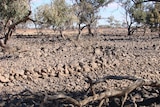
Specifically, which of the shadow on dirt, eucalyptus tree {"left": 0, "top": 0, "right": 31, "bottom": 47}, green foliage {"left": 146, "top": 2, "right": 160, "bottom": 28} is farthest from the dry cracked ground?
green foliage {"left": 146, "top": 2, "right": 160, "bottom": 28}

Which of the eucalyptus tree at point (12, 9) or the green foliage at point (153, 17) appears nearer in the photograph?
the eucalyptus tree at point (12, 9)

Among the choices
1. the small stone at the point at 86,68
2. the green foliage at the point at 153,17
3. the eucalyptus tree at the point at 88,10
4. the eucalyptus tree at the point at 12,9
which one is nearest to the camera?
the small stone at the point at 86,68

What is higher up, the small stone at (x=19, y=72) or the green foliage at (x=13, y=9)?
the green foliage at (x=13, y=9)

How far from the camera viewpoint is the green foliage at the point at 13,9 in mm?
21688

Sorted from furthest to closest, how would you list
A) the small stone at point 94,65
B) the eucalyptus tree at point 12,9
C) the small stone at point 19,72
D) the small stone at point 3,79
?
the eucalyptus tree at point 12,9 < the small stone at point 94,65 < the small stone at point 19,72 < the small stone at point 3,79

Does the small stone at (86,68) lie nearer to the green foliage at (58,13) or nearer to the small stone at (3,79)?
the small stone at (3,79)

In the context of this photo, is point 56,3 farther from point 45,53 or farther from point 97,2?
point 45,53

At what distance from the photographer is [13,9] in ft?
74.4

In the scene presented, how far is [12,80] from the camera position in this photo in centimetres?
962

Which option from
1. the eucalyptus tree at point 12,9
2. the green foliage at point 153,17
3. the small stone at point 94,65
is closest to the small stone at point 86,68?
the small stone at point 94,65

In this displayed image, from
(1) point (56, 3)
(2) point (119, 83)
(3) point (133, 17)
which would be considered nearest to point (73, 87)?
(2) point (119, 83)

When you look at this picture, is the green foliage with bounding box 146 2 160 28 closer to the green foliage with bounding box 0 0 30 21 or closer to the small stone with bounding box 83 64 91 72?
the green foliage with bounding box 0 0 30 21

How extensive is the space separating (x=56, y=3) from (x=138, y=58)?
26504mm

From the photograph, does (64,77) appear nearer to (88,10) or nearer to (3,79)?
(3,79)
